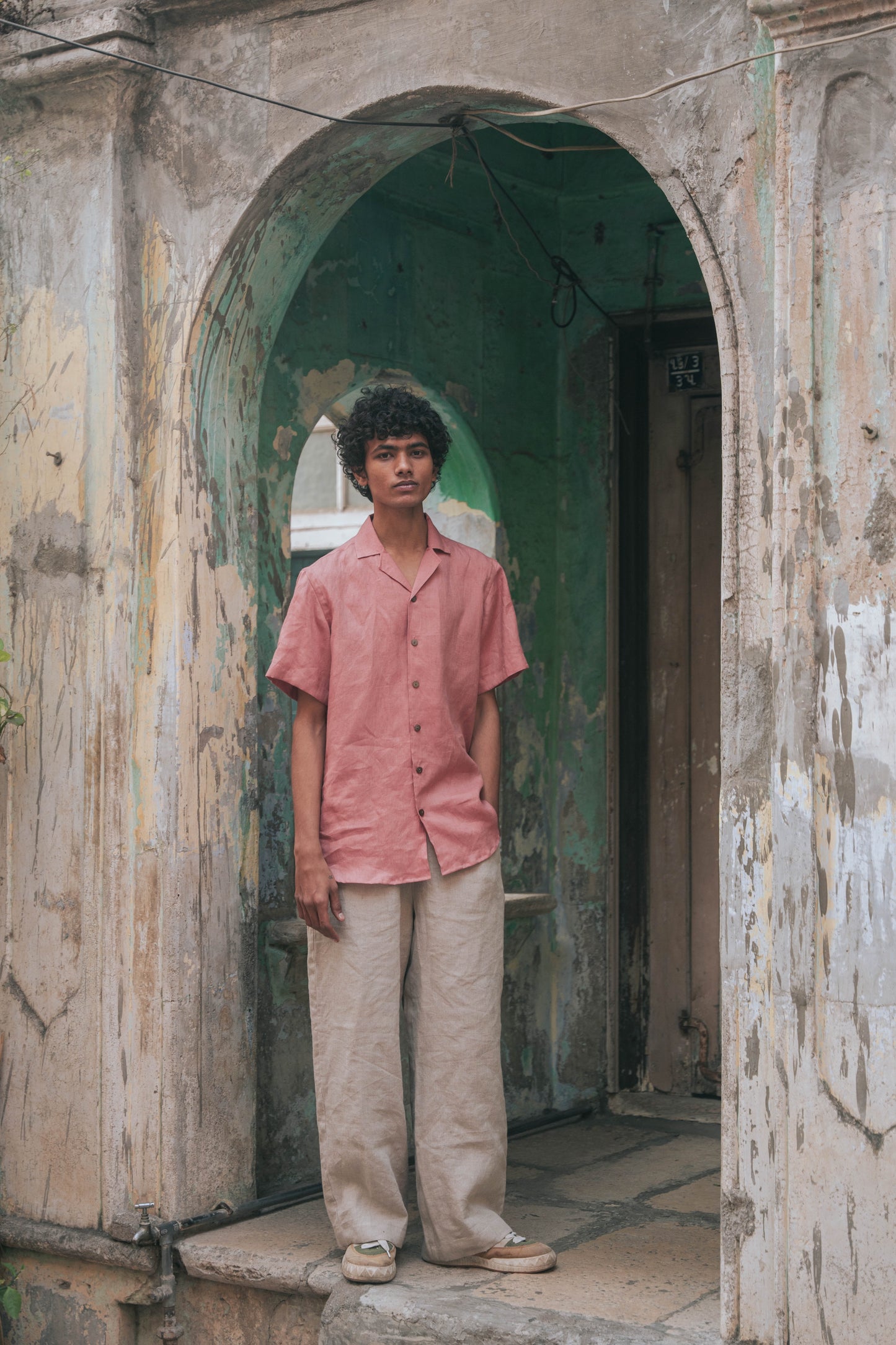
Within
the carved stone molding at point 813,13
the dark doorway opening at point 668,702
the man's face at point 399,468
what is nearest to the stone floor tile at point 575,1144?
the dark doorway opening at point 668,702

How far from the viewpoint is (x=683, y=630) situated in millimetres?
5680

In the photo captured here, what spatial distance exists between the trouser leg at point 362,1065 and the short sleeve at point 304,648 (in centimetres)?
50

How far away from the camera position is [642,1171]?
15.8 feet

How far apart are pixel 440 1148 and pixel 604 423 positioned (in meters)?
2.92

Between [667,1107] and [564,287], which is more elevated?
[564,287]

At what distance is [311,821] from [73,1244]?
1365 millimetres

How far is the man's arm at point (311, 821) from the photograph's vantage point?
146 inches

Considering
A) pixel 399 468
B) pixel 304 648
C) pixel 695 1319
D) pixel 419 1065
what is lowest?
pixel 695 1319

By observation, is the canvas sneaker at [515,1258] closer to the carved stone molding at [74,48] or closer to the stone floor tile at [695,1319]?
the stone floor tile at [695,1319]

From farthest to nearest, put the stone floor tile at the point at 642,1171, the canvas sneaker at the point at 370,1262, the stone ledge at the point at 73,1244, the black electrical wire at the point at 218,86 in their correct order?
the stone floor tile at the point at 642,1171
the stone ledge at the point at 73,1244
the black electrical wire at the point at 218,86
the canvas sneaker at the point at 370,1262

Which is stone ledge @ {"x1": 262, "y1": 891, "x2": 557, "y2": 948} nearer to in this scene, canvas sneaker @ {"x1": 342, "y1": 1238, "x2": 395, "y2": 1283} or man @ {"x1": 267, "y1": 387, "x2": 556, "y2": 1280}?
man @ {"x1": 267, "y1": 387, "x2": 556, "y2": 1280}

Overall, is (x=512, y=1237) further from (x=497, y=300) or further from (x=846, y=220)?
(x=497, y=300)

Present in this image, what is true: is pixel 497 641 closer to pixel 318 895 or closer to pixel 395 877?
pixel 395 877

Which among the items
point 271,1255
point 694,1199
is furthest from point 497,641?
point 694,1199
